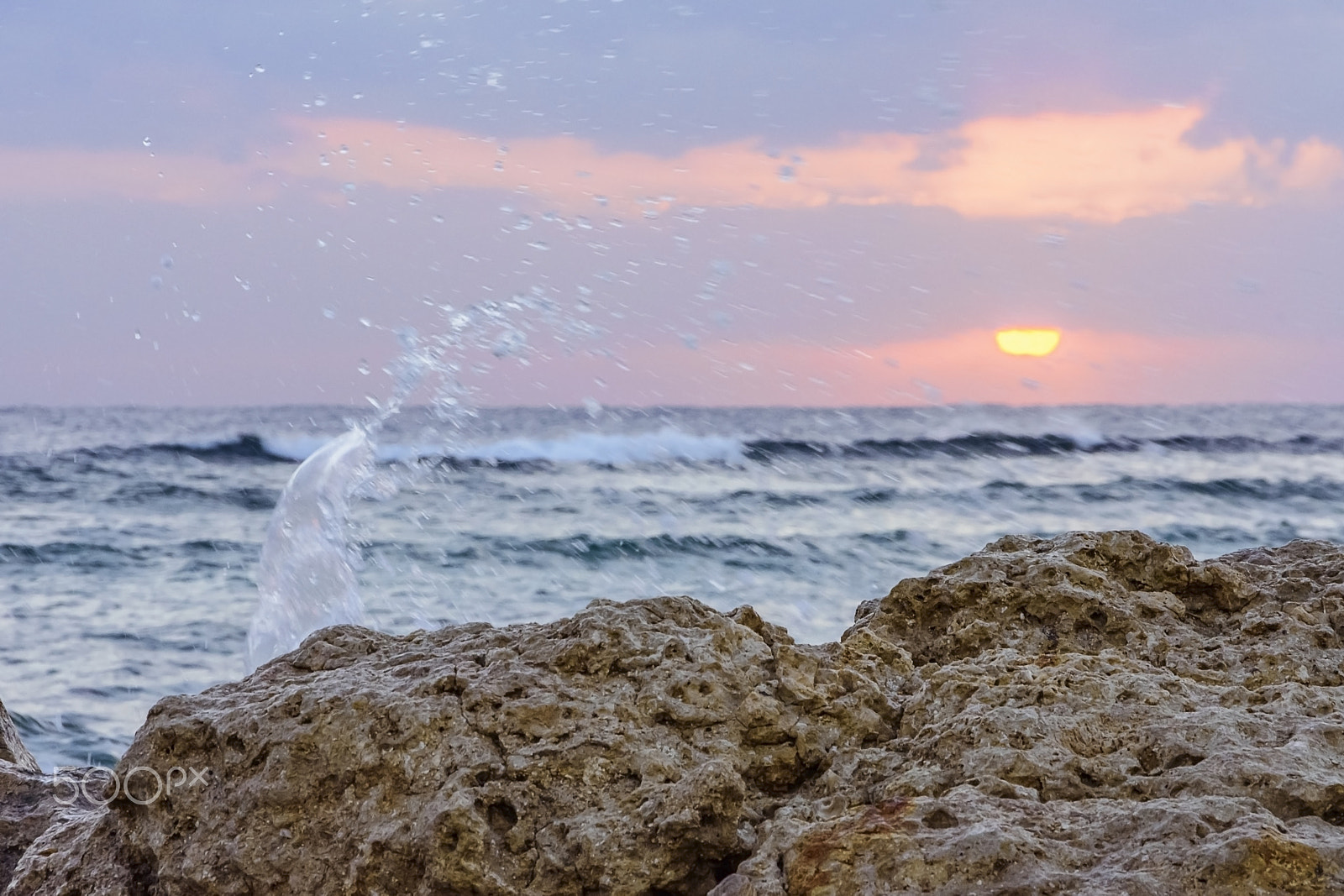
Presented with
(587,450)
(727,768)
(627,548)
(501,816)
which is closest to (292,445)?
(587,450)

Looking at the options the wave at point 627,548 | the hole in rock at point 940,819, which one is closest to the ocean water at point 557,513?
the wave at point 627,548

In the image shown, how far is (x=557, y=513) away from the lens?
16.9 meters

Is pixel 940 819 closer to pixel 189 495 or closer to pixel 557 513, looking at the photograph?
pixel 557 513

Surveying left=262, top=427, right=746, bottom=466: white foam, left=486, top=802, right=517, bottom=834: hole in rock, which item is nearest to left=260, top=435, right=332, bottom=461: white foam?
left=262, top=427, right=746, bottom=466: white foam

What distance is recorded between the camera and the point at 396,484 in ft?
67.3

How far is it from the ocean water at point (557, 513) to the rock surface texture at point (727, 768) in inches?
190

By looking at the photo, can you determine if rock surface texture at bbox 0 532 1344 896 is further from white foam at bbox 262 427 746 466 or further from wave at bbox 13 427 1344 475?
white foam at bbox 262 427 746 466

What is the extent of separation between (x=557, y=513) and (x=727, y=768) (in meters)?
15.3

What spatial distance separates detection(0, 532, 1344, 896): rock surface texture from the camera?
57.7 inches

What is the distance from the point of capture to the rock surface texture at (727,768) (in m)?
1.47

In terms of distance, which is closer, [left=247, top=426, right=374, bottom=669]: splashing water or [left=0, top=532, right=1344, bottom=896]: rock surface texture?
[left=0, top=532, right=1344, bottom=896]: rock surface texture

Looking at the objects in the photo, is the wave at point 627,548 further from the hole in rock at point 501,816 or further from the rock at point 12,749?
the hole in rock at point 501,816

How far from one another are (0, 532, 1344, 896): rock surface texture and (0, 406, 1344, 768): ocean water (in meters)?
4.83

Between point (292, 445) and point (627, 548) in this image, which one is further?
point (292, 445)
